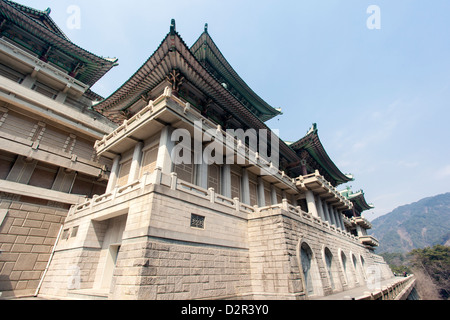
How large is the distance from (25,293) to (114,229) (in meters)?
5.75

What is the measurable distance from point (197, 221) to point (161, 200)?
2.09m

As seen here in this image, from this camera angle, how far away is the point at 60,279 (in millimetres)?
11008

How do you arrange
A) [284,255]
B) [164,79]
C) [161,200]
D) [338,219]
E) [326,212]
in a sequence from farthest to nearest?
1. [338,219]
2. [326,212]
3. [164,79]
4. [284,255]
5. [161,200]

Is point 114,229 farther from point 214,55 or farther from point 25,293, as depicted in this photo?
point 214,55

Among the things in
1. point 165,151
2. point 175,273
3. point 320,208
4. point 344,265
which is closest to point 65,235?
point 165,151

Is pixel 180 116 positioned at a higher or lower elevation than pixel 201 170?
higher

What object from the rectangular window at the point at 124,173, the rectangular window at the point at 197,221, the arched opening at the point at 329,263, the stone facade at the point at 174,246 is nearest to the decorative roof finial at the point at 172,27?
the stone facade at the point at 174,246

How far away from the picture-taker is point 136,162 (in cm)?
1328

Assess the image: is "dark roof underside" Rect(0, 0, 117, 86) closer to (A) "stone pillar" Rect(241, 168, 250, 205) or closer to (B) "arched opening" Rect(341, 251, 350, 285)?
(A) "stone pillar" Rect(241, 168, 250, 205)

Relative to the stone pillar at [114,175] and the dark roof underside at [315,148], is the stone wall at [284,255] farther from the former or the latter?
the dark roof underside at [315,148]

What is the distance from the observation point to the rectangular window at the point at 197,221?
9727 mm

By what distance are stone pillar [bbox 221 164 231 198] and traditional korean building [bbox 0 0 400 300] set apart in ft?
0.24

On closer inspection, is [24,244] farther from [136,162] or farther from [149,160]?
[149,160]
